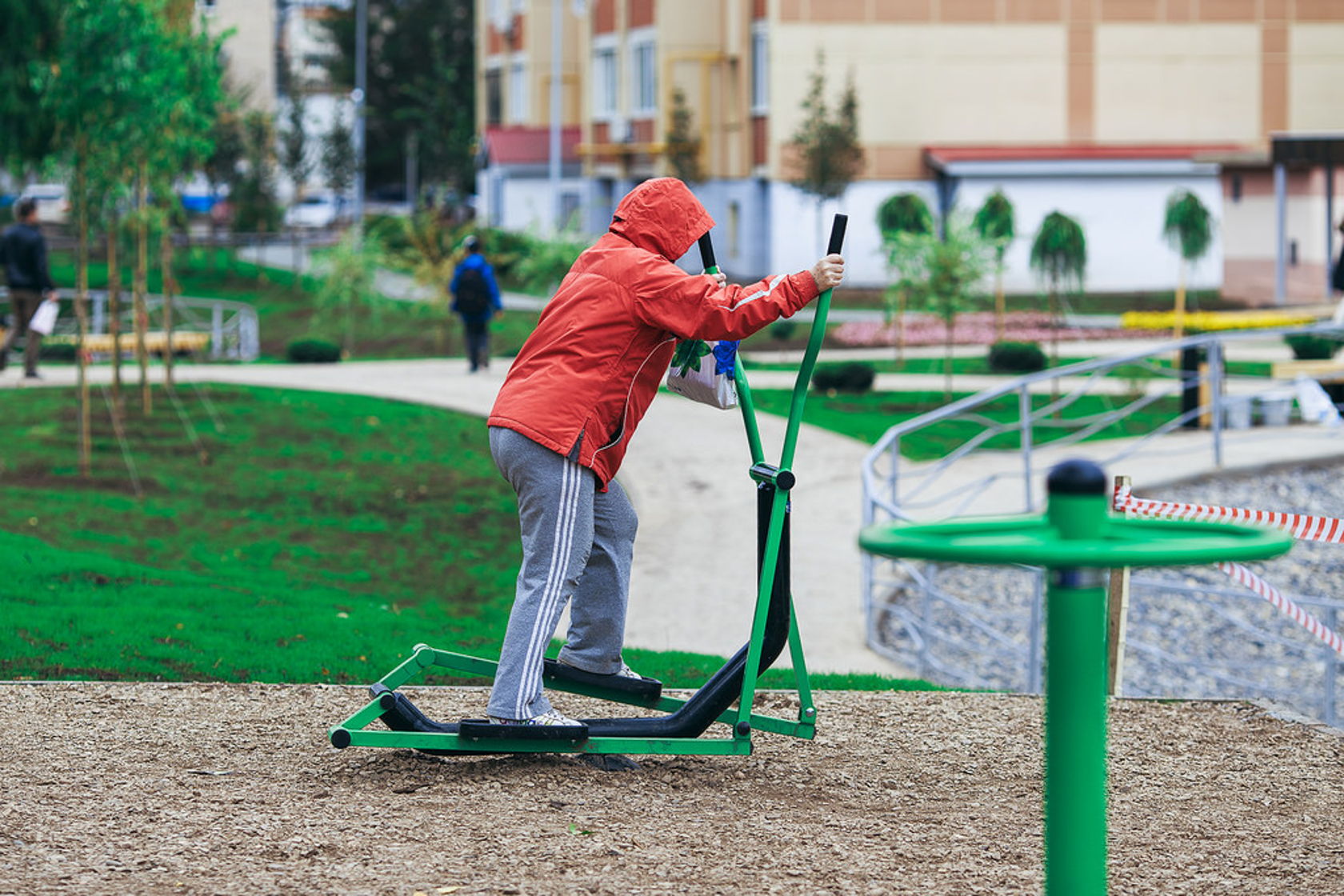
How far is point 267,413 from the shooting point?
17.7 m

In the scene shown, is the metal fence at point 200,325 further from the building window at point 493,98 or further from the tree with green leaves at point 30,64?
the building window at point 493,98

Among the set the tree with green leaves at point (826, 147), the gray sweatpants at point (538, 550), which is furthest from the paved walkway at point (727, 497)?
the tree with green leaves at point (826, 147)

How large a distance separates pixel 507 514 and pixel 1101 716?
11135 mm

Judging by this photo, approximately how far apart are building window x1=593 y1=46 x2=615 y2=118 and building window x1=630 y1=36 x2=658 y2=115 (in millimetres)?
1724

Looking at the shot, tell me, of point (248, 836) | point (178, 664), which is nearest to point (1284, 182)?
point (178, 664)

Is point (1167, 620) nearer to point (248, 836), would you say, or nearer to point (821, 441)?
point (821, 441)

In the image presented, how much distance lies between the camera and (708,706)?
533 cm

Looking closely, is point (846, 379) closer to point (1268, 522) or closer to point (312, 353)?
point (312, 353)

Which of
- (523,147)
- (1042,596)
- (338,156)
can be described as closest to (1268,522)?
(1042,596)

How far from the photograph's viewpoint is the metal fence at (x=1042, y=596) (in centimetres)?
1089

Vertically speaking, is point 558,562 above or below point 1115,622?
above

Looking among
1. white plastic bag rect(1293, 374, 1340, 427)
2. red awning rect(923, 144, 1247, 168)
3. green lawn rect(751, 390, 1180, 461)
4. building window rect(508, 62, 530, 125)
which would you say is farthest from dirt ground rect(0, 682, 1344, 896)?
building window rect(508, 62, 530, 125)

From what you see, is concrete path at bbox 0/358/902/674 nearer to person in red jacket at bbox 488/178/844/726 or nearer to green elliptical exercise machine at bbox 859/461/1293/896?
person in red jacket at bbox 488/178/844/726

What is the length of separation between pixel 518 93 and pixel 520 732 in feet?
171
